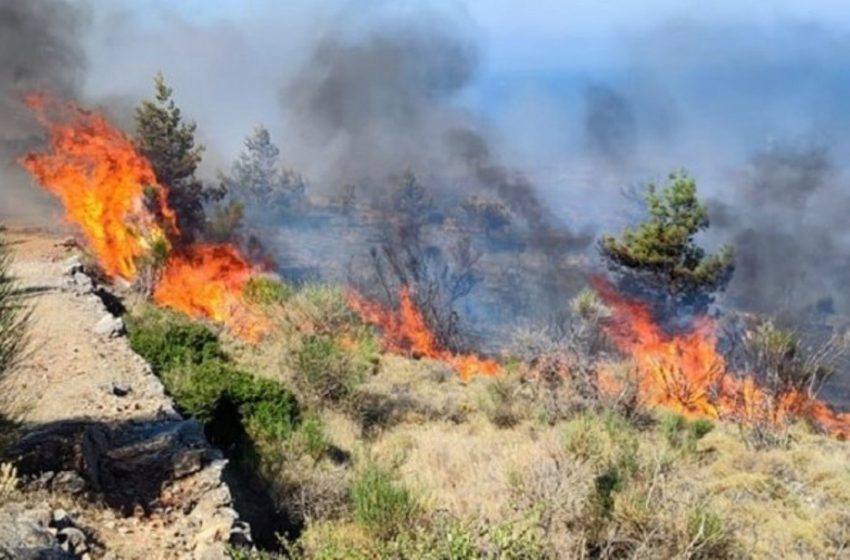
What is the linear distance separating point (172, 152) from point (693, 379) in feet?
76.2

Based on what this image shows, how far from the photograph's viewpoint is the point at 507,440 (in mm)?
13391

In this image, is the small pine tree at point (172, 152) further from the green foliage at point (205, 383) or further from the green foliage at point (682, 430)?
the green foliage at point (682, 430)

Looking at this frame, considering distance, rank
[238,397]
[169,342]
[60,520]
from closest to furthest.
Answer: [60,520]
[238,397]
[169,342]

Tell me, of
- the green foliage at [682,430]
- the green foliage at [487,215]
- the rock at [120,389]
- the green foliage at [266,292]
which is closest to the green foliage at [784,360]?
the green foliage at [682,430]

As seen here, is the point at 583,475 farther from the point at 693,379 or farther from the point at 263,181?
the point at 263,181

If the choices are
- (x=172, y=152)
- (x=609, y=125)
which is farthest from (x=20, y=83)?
(x=609, y=125)

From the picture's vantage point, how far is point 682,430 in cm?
1552

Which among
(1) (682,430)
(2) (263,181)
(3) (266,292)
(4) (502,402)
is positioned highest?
(2) (263,181)

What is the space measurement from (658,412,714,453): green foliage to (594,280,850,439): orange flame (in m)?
0.96

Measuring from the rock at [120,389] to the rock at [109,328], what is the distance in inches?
132

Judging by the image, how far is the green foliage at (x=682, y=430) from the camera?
14344mm

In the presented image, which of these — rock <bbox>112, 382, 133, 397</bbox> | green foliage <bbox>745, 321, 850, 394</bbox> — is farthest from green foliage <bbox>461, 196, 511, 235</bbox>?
rock <bbox>112, 382, 133, 397</bbox>

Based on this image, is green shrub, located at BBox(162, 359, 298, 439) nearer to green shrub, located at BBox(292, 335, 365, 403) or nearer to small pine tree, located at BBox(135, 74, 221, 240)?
green shrub, located at BBox(292, 335, 365, 403)

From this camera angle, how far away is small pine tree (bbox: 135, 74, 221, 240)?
112 ft
